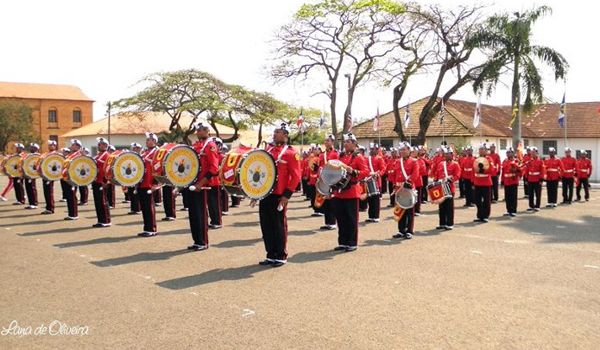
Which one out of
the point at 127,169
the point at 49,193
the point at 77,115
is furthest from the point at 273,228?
the point at 77,115

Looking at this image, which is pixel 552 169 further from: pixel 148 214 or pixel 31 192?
pixel 31 192

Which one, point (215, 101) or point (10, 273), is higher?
point (215, 101)

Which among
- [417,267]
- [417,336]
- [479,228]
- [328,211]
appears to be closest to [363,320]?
[417,336]

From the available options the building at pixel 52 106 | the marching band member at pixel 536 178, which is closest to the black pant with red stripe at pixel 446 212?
the marching band member at pixel 536 178

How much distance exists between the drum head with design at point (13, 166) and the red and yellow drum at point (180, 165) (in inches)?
414

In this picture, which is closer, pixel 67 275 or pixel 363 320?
pixel 363 320

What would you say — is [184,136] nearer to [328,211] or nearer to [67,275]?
[328,211]

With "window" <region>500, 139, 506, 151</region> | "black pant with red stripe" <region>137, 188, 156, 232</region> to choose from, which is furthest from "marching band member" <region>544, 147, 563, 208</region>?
"window" <region>500, 139, 506, 151</region>

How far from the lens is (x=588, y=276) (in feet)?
24.6

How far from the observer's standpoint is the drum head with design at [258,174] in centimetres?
814

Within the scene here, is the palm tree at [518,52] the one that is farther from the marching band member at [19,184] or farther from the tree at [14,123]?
the tree at [14,123]

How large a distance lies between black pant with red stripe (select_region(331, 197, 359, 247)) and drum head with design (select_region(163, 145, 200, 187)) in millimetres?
2566

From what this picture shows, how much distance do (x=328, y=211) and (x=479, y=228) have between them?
11.2ft

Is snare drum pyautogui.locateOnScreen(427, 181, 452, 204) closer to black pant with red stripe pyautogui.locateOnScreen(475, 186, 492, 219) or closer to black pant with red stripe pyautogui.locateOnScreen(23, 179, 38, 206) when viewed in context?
black pant with red stripe pyautogui.locateOnScreen(475, 186, 492, 219)
